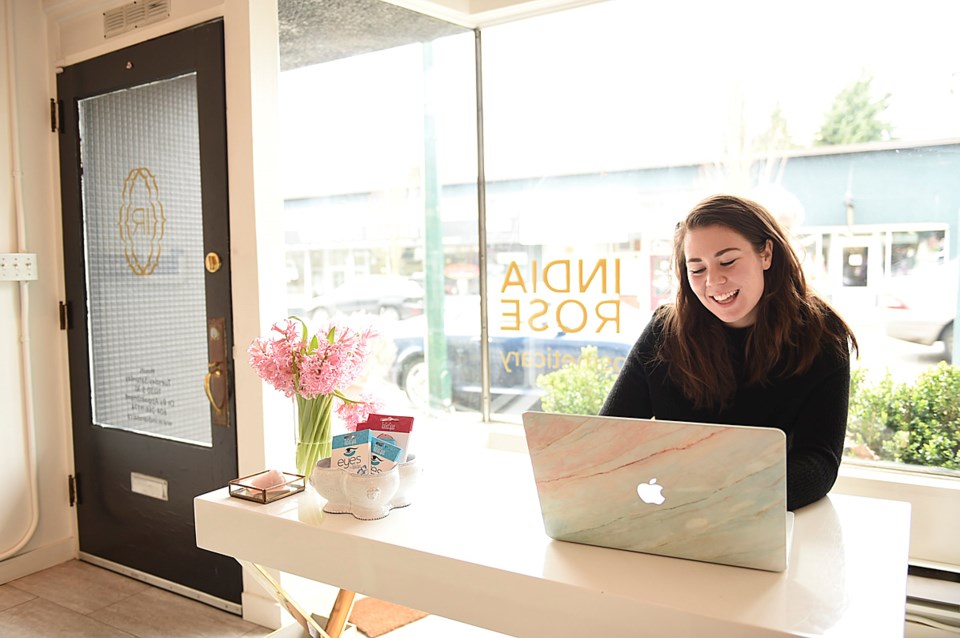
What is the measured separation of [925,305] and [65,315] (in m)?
3.43

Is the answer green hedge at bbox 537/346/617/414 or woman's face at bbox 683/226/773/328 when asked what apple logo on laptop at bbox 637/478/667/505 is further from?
green hedge at bbox 537/346/617/414

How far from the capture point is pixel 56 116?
11.3 feet

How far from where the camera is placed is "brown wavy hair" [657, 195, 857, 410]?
1.88m

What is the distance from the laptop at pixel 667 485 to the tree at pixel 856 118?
1.76m

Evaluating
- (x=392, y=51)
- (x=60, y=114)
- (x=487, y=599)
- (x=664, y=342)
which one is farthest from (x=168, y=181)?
(x=487, y=599)

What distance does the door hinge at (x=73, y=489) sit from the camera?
354 centimetres

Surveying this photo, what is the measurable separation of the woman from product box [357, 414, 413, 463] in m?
0.68

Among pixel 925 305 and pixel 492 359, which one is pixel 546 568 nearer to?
pixel 925 305

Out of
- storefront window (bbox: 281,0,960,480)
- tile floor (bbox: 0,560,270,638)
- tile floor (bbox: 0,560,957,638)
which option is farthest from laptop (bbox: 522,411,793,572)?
tile floor (bbox: 0,560,270,638)

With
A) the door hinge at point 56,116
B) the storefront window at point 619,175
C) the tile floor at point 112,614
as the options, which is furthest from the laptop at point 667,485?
the door hinge at point 56,116

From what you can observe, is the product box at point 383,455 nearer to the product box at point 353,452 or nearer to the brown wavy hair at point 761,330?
the product box at point 353,452

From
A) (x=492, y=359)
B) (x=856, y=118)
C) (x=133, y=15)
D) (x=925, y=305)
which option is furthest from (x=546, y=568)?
(x=133, y=15)

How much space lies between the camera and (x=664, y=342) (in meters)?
2.04

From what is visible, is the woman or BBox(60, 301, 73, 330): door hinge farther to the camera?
BBox(60, 301, 73, 330): door hinge
